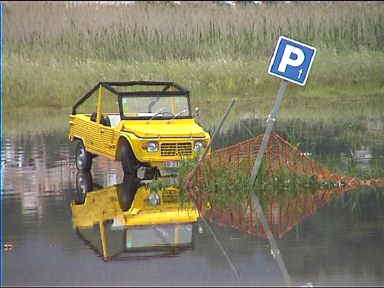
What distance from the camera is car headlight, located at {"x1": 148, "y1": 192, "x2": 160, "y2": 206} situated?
17747mm

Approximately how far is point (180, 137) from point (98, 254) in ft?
23.3

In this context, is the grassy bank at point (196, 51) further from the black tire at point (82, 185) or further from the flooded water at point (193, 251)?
the flooded water at point (193, 251)

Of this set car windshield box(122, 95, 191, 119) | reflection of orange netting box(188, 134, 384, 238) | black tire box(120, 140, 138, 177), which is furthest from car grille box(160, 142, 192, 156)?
car windshield box(122, 95, 191, 119)

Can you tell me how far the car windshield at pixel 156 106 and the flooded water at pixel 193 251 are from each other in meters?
2.65

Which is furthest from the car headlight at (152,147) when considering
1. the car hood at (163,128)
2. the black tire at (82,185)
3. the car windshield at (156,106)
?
the car windshield at (156,106)

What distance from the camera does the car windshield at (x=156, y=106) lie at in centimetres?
2183

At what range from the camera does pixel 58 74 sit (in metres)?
41.7

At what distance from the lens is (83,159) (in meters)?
22.6

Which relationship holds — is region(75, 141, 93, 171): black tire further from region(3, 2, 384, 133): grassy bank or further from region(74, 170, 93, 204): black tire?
region(3, 2, 384, 133): grassy bank

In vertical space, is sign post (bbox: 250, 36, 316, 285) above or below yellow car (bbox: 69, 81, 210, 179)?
above

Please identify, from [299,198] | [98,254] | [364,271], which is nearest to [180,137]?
[299,198]

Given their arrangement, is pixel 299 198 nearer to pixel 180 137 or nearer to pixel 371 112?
pixel 180 137

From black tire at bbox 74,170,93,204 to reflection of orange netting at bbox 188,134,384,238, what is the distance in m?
1.53

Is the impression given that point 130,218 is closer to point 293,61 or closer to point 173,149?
point 293,61
